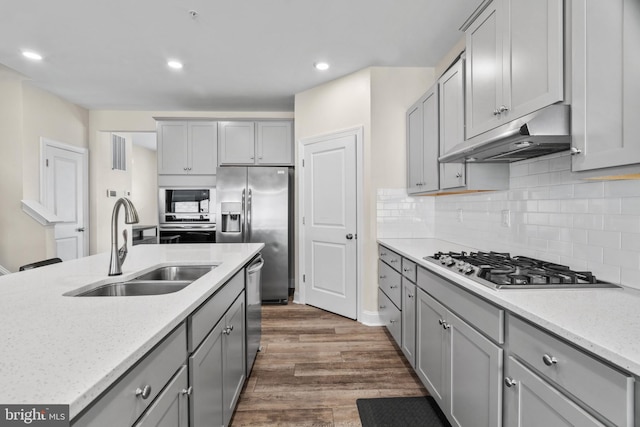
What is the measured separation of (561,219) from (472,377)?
972mm

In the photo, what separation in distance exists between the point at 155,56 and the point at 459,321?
3557mm

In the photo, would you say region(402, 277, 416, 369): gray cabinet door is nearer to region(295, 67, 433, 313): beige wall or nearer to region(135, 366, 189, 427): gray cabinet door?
region(295, 67, 433, 313): beige wall

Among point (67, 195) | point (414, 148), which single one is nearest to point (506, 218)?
point (414, 148)

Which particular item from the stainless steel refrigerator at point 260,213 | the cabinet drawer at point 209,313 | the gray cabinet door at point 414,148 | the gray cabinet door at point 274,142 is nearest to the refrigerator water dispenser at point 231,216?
the stainless steel refrigerator at point 260,213

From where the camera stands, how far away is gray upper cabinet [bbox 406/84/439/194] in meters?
2.61

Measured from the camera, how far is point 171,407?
947 millimetres

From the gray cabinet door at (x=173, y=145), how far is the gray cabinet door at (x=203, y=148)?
8 cm

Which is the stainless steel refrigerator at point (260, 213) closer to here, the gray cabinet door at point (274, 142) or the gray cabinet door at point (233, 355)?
the gray cabinet door at point (274, 142)

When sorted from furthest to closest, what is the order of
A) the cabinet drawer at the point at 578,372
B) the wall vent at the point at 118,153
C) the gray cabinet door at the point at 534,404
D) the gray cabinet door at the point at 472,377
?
the wall vent at the point at 118,153
the gray cabinet door at the point at 472,377
the gray cabinet door at the point at 534,404
the cabinet drawer at the point at 578,372

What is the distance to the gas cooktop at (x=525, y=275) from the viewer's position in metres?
1.25

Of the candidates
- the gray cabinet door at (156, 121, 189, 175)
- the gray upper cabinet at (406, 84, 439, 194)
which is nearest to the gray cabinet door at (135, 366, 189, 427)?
the gray upper cabinet at (406, 84, 439, 194)

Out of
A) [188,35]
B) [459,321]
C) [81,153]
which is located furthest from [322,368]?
[81,153]

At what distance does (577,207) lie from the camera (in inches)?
60.3

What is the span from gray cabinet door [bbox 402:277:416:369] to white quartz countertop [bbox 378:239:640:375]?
0.80 meters
